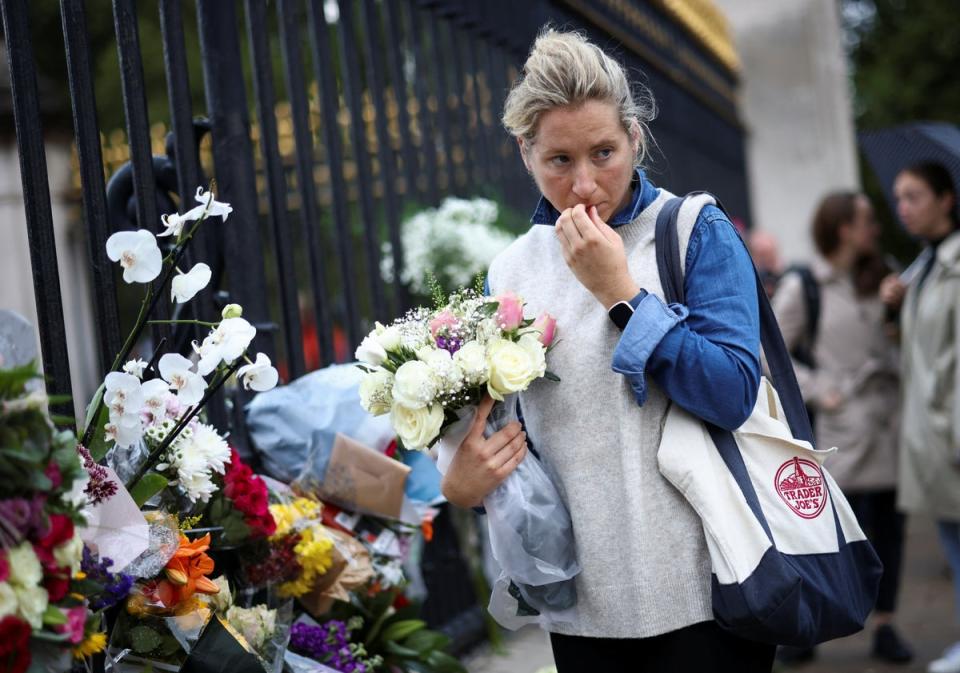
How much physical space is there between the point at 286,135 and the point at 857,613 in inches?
274

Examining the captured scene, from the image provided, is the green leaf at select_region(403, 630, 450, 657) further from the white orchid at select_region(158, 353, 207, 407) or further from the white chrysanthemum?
the white orchid at select_region(158, 353, 207, 407)

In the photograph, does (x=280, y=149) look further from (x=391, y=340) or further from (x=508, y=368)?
(x=508, y=368)

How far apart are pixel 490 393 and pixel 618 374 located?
27 centimetres

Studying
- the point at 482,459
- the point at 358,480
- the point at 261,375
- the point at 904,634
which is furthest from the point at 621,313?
the point at 904,634

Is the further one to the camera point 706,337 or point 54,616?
point 706,337

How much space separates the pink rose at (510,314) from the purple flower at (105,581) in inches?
32.9

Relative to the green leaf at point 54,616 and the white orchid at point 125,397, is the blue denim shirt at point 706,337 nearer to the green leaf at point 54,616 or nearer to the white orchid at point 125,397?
the white orchid at point 125,397

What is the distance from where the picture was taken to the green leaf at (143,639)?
2.33m

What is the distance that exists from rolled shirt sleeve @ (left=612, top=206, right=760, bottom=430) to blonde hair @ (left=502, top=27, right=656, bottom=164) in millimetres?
334

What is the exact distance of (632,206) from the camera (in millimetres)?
2447

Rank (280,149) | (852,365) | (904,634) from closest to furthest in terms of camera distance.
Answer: (280,149) → (852,365) → (904,634)

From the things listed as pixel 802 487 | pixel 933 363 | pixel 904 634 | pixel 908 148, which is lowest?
pixel 904 634

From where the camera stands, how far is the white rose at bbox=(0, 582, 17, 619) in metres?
1.69

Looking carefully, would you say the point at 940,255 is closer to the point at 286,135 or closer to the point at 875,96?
the point at 286,135
